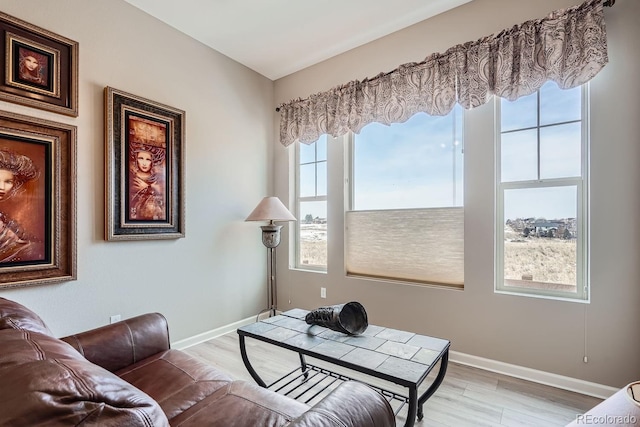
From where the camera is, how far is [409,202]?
3.00 metres

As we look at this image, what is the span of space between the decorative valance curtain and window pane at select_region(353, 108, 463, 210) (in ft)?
0.65

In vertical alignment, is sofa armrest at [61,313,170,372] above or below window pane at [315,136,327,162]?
below

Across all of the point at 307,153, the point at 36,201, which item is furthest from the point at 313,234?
the point at 36,201

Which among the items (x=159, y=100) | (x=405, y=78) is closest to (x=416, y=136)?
(x=405, y=78)

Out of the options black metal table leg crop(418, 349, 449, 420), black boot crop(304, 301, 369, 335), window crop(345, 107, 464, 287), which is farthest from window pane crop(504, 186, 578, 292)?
black boot crop(304, 301, 369, 335)

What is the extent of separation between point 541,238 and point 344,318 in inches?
65.0

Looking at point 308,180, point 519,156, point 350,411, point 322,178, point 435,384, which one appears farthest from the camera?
point 308,180

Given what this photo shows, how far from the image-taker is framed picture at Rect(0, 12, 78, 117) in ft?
6.44

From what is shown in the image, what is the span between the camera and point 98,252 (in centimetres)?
239

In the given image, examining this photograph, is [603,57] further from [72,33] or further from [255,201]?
[72,33]

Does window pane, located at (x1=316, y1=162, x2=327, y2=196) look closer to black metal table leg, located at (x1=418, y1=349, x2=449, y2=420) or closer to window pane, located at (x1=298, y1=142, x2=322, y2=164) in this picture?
window pane, located at (x1=298, y1=142, x2=322, y2=164)

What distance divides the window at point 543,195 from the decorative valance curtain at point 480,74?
203 millimetres

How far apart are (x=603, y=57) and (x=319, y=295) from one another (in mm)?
3036

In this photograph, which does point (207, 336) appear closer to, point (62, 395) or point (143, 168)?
point (143, 168)
